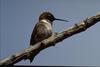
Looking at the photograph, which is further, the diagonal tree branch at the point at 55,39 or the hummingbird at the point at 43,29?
the hummingbird at the point at 43,29

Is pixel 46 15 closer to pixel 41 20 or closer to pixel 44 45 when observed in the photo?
pixel 41 20

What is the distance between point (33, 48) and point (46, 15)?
31.2 inches

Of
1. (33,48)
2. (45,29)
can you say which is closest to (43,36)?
(45,29)

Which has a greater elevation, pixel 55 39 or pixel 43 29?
pixel 55 39

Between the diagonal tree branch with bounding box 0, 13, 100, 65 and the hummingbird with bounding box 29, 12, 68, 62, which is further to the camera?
the hummingbird with bounding box 29, 12, 68, 62

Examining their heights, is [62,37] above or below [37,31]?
above

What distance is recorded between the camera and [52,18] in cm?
178

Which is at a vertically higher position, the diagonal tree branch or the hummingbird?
the diagonal tree branch

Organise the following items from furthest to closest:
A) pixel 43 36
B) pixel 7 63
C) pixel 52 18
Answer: pixel 52 18
pixel 43 36
pixel 7 63

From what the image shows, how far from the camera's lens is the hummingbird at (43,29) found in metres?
1.61

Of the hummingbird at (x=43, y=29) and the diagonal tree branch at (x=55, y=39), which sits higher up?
the diagonal tree branch at (x=55, y=39)

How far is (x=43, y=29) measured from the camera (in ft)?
5.48

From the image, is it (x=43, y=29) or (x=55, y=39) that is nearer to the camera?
(x=55, y=39)

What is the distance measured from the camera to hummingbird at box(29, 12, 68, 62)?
1.61 m
